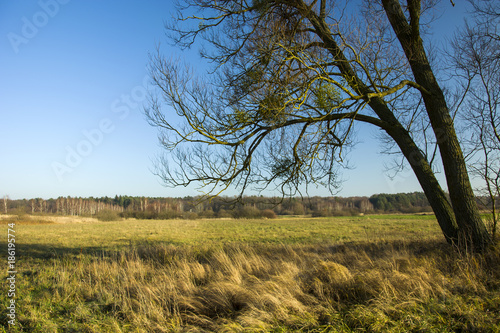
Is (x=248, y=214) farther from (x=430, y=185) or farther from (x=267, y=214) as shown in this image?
(x=430, y=185)

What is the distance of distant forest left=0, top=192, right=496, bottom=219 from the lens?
22.1 ft

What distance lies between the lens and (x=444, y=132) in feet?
19.6

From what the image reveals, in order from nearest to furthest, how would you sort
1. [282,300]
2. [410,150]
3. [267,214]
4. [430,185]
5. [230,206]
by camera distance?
[282,300] → [430,185] → [410,150] → [230,206] → [267,214]

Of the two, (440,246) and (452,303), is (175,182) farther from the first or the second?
(440,246)

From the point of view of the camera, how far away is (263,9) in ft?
20.1

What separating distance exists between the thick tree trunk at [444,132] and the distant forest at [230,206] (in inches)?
40.1

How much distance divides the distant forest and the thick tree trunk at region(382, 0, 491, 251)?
102 cm

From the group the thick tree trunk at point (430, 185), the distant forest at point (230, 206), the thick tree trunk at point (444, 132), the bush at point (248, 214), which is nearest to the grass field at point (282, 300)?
the thick tree trunk at point (444, 132)

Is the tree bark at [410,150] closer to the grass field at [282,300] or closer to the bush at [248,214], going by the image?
the grass field at [282,300]

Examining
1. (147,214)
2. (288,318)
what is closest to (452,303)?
(288,318)

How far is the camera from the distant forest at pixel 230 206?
6721 mm

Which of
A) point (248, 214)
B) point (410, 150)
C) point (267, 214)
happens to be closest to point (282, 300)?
point (410, 150)

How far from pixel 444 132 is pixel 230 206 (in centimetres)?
490

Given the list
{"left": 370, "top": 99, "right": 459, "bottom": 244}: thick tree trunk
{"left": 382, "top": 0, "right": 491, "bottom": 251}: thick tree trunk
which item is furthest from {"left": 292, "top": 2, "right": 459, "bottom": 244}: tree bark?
{"left": 382, "top": 0, "right": 491, "bottom": 251}: thick tree trunk
